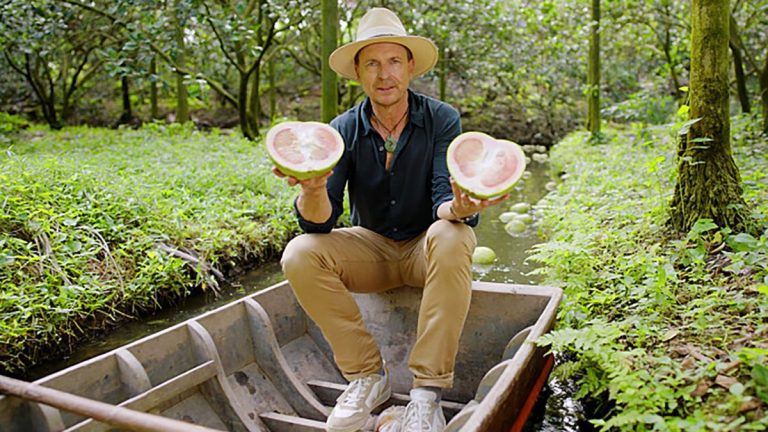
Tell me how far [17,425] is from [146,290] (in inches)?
88.9

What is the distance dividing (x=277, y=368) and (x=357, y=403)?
601mm

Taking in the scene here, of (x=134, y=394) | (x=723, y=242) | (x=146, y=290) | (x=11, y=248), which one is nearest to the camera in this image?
(x=134, y=394)

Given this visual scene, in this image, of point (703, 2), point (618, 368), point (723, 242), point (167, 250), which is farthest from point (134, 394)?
point (703, 2)

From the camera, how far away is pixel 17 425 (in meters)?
2.16

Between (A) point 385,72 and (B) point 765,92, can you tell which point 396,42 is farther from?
(B) point 765,92

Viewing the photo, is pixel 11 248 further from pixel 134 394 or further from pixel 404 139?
pixel 404 139

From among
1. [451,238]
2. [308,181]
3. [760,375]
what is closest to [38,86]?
[308,181]

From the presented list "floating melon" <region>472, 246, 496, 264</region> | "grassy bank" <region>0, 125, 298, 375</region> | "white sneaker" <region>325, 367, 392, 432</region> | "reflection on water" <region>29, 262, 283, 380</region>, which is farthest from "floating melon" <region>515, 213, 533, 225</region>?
"white sneaker" <region>325, 367, 392, 432</region>

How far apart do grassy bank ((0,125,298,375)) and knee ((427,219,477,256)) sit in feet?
8.16

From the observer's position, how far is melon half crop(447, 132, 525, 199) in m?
2.21

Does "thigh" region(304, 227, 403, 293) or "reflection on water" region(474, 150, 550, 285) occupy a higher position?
"thigh" region(304, 227, 403, 293)

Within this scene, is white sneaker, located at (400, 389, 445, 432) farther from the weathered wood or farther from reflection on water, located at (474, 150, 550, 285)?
reflection on water, located at (474, 150, 550, 285)

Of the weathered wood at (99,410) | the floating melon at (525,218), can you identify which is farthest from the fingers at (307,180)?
the floating melon at (525,218)

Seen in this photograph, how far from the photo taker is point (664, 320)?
8.53 ft
